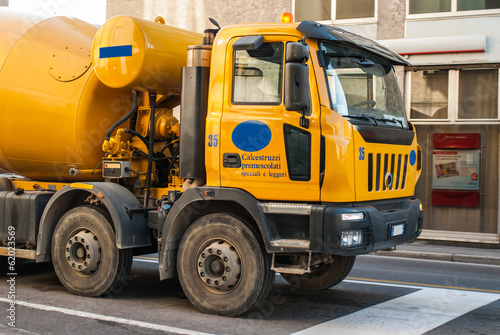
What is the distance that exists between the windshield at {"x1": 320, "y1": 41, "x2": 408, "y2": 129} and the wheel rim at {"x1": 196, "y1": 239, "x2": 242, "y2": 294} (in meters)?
1.73

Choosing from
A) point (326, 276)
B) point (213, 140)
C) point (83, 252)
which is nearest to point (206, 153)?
point (213, 140)

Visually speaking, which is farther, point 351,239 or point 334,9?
point 334,9

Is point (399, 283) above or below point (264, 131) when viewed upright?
below

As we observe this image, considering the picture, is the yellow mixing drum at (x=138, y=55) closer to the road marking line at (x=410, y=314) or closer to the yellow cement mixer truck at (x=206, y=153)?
the yellow cement mixer truck at (x=206, y=153)

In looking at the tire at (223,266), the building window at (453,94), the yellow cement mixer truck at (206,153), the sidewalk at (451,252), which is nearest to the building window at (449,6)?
the building window at (453,94)

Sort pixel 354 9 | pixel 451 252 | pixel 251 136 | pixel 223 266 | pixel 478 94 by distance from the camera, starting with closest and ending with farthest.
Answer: pixel 251 136, pixel 223 266, pixel 451 252, pixel 478 94, pixel 354 9

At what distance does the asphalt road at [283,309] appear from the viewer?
618 centimetres

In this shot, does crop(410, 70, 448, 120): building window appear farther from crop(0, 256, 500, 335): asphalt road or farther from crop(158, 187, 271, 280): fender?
crop(158, 187, 271, 280): fender

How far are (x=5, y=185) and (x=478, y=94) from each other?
10.4 metres

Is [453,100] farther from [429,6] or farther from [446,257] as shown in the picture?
[446,257]

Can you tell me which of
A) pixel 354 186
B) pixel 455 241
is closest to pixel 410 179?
pixel 354 186

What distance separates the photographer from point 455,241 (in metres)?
14.7

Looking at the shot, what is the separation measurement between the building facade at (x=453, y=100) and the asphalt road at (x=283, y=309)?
18.2ft

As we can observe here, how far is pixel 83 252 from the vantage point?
24.8 feet
